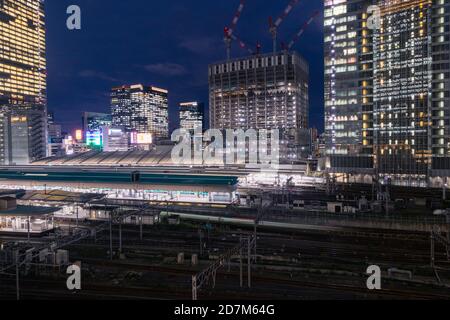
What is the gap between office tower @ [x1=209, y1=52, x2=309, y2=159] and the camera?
178250 mm

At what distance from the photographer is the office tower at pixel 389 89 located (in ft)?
269

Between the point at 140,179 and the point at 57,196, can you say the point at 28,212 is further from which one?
the point at 140,179

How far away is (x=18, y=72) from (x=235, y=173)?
17245 cm

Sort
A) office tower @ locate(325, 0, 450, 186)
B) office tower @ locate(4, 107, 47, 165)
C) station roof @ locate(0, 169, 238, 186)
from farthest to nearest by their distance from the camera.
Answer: office tower @ locate(4, 107, 47, 165) → office tower @ locate(325, 0, 450, 186) → station roof @ locate(0, 169, 238, 186)

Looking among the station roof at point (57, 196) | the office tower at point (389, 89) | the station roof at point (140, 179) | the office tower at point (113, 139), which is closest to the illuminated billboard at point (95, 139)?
the office tower at point (113, 139)

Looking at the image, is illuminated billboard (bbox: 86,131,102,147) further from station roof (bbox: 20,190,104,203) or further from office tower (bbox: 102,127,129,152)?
station roof (bbox: 20,190,104,203)

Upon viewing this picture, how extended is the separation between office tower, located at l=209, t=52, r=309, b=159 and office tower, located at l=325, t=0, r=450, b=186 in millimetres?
70290

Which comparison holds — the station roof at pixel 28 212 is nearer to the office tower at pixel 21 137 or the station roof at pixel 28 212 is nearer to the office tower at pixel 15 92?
the office tower at pixel 21 137

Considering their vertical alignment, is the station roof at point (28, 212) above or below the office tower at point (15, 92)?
below

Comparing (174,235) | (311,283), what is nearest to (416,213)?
(311,283)

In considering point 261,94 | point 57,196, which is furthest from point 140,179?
point 261,94

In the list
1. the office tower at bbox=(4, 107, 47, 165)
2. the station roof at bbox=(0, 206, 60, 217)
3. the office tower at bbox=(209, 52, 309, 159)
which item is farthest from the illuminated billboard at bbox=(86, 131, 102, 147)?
the station roof at bbox=(0, 206, 60, 217)

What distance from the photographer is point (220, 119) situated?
19462 centimetres

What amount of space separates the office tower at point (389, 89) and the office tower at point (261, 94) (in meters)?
70.3
